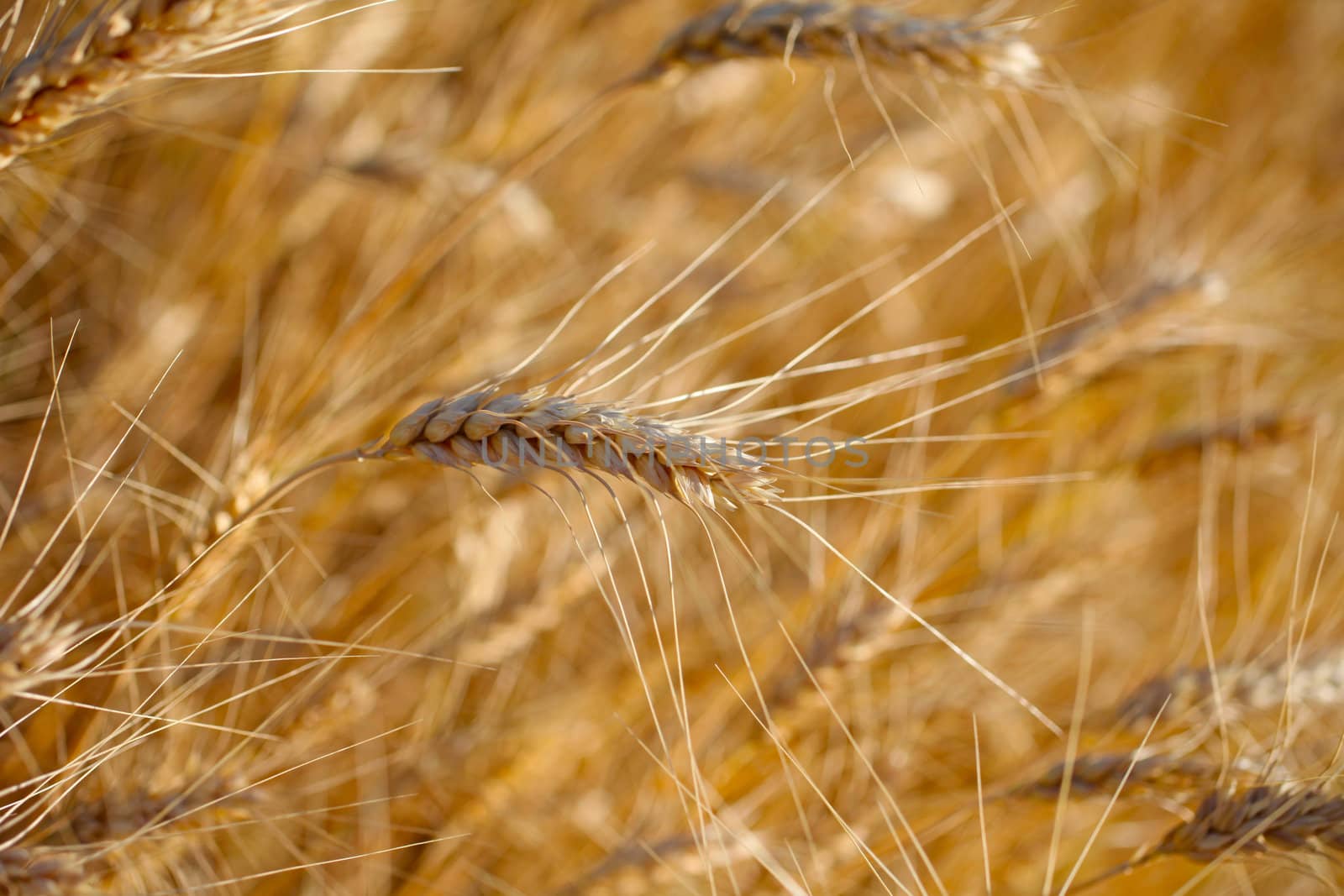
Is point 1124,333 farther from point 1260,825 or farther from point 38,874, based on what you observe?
point 38,874

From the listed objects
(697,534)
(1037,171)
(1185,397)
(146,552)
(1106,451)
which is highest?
(146,552)

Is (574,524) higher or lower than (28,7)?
lower

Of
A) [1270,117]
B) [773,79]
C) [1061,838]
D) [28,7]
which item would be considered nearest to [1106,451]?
[1061,838]

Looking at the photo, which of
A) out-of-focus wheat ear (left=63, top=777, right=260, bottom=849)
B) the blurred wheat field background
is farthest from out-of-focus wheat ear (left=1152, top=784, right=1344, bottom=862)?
out-of-focus wheat ear (left=63, top=777, right=260, bottom=849)

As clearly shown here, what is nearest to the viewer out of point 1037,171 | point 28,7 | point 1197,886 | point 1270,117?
point 28,7

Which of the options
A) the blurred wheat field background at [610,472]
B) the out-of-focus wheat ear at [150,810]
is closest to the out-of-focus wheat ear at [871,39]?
the blurred wheat field background at [610,472]

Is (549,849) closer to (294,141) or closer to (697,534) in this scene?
(697,534)

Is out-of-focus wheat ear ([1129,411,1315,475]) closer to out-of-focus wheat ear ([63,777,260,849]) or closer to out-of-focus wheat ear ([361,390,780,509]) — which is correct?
out-of-focus wheat ear ([361,390,780,509])

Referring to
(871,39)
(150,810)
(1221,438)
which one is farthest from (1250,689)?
(150,810)
